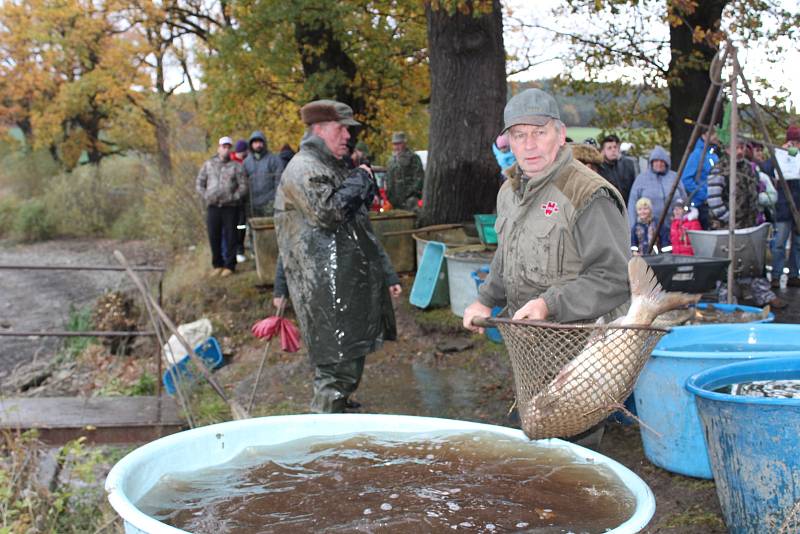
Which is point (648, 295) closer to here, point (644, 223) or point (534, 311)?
point (534, 311)

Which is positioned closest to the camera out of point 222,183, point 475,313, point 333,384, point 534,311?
point 534,311

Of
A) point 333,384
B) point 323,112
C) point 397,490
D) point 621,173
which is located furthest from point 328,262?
point 621,173

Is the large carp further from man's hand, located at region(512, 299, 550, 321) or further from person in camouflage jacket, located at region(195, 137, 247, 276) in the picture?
person in camouflage jacket, located at region(195, 137, 247, 276)

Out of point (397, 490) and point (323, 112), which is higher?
point (323, 112)

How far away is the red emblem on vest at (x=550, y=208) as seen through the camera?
3848mm

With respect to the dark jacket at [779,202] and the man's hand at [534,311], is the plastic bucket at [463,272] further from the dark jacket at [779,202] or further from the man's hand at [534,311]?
the man's hand at [534,311]

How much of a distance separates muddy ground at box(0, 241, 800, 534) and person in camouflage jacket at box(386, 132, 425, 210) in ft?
8.11

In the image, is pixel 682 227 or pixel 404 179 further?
pixel 404 179

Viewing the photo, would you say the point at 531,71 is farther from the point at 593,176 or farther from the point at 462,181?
the point at 593,176

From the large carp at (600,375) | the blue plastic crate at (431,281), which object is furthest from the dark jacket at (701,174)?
the large carp at (600,375)

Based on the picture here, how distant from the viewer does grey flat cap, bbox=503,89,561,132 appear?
3771 mm

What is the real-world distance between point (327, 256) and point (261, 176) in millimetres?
7967

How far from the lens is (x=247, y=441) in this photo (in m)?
3.77

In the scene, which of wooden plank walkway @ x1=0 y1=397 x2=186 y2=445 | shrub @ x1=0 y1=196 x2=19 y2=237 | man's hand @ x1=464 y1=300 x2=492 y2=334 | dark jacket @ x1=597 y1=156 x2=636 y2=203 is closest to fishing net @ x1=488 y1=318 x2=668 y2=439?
man's hand @ x1=464 y1=300 x2=492 y2=334
